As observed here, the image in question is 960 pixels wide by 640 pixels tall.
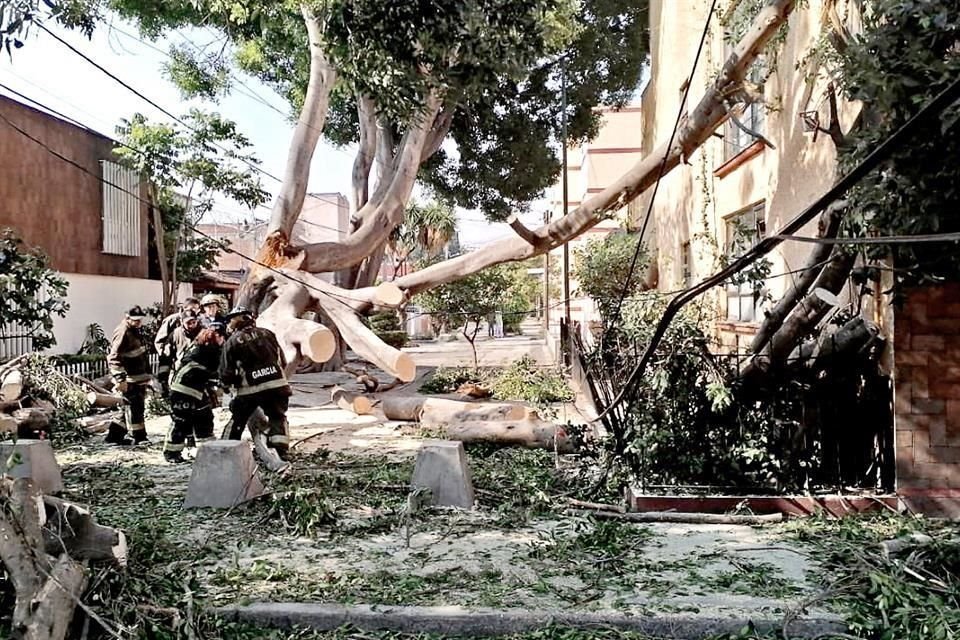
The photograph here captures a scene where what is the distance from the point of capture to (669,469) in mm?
6305

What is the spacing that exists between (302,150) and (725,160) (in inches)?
280

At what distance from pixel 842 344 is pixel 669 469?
171 centimetres

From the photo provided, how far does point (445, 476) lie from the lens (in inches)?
257

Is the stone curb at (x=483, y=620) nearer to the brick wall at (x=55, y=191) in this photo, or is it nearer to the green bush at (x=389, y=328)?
the brick wall at (x=55, y=191)

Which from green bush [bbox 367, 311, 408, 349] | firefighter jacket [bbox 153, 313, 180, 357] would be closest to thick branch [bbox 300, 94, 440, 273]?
firefighter jacket [bbox 153, 313, 180, 357]

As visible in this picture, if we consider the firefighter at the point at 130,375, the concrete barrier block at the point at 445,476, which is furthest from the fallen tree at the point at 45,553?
the firefighter at the point at 130,375

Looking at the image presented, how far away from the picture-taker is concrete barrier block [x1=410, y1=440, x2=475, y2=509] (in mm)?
6477

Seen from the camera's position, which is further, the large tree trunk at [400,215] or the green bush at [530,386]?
the green bush at [530,386]

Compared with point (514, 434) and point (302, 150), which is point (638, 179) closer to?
point (514, 434)

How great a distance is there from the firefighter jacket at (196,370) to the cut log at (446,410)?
319 cm

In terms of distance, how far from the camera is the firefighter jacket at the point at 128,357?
952 centimetres

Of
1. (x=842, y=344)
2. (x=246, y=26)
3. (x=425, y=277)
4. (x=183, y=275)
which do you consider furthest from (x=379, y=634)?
(x=183, y=275)

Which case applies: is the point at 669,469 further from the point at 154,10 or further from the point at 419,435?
the point at 154,10

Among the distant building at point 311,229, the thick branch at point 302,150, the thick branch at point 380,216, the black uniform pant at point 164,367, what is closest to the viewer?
the black uniform pant at point 164,367
